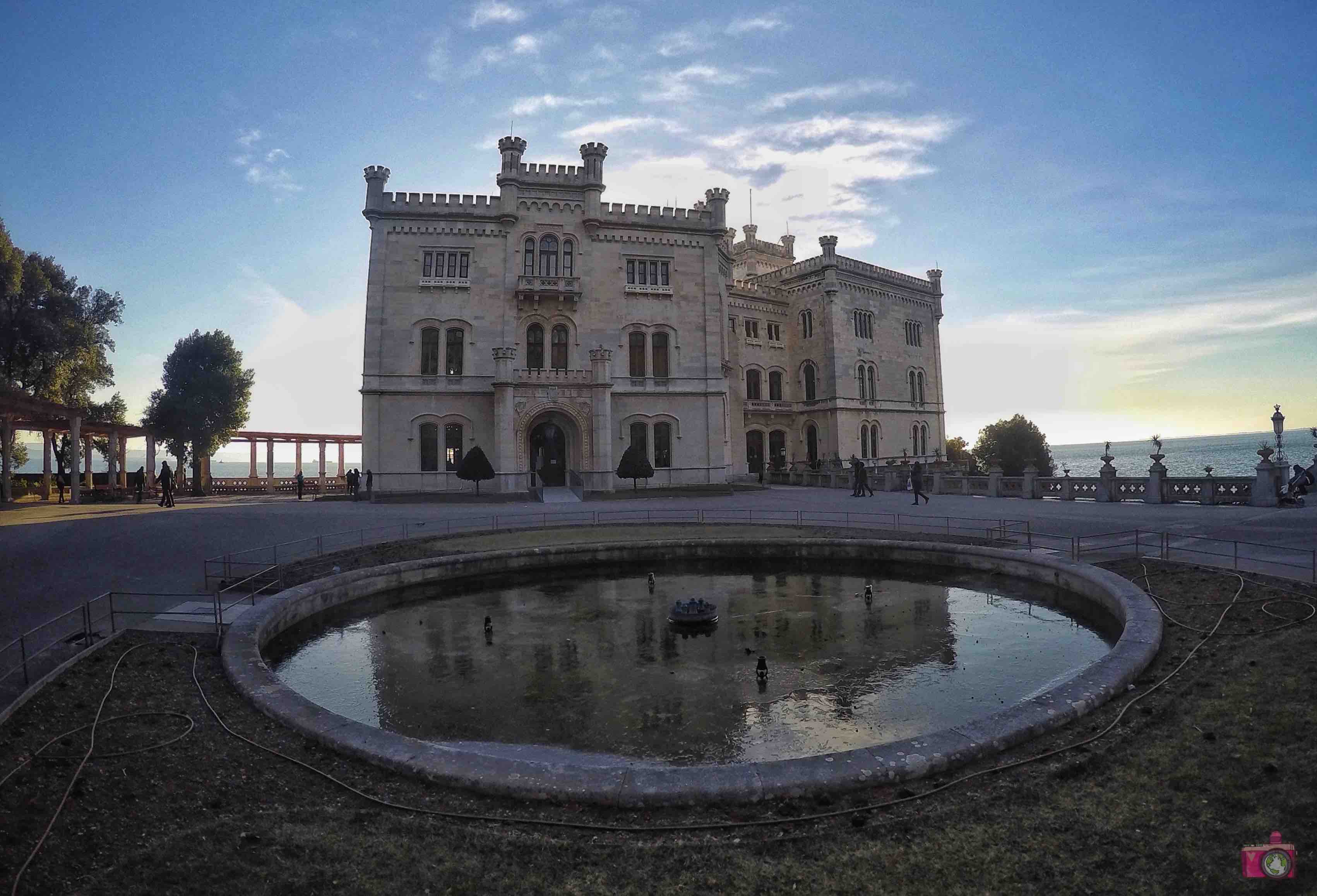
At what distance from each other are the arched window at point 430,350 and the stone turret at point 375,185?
7329 millimetres

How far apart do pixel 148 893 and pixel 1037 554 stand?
15.6 meters

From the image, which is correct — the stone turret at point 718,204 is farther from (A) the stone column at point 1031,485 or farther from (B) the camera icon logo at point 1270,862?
(B) the camera icon logo at point 1270,862

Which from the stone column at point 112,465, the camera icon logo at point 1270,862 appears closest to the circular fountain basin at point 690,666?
the camera icon logo at point 1270,862

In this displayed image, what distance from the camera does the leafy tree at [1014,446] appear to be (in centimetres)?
6669

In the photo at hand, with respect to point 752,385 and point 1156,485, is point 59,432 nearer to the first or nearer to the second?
point 752,385

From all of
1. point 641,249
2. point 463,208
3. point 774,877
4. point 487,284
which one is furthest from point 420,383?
point 774,877

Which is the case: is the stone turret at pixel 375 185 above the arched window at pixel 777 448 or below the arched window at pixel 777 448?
above

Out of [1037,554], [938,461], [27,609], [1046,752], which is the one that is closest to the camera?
[1046,752]

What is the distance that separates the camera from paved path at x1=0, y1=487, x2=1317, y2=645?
43.3 ft

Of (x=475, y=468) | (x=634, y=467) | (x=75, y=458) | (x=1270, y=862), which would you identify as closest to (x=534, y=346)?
(x=475, y=468)

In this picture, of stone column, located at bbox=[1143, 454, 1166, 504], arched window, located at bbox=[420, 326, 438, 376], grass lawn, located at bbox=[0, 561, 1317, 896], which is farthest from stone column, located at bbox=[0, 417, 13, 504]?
stone column, located at bbox=[1143, 454, 1166, 504]

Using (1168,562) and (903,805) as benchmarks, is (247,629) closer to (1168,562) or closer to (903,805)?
(903,805)

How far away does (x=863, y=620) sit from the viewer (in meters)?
12.4

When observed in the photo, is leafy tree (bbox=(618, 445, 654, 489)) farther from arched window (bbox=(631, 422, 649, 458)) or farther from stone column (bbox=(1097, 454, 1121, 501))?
stone column (bbox=(1097, 454, 1121, 501))
